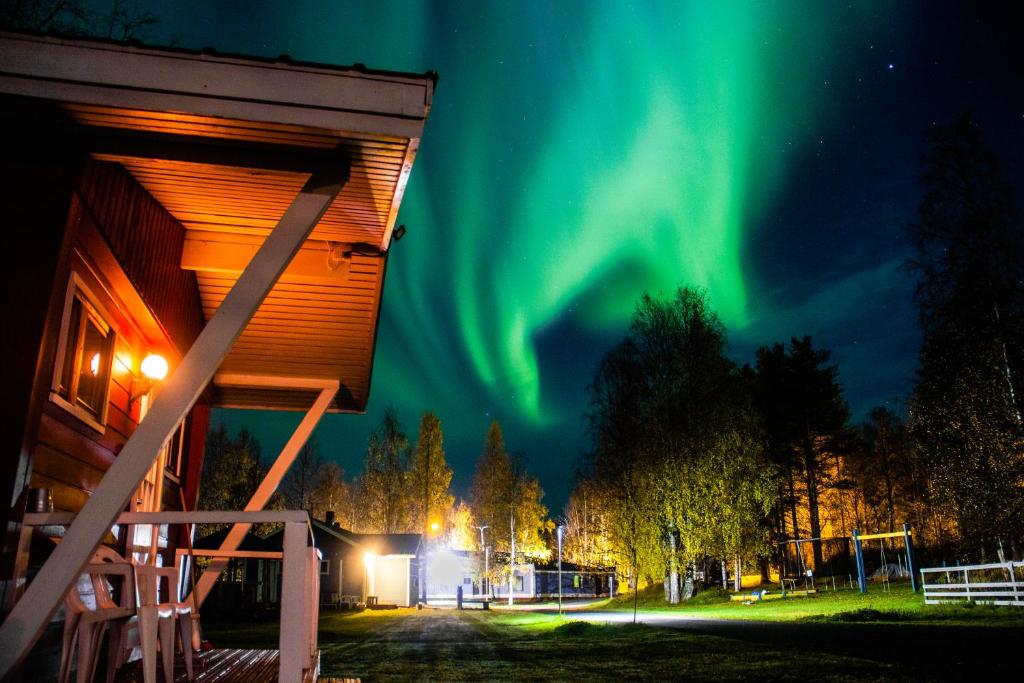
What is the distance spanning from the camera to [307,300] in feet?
24.8

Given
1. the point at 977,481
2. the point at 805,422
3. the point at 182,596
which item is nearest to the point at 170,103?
the point at 182,596

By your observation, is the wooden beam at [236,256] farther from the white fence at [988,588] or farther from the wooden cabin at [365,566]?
the wooden cabin at [365,566]

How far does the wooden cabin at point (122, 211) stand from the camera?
11.7ft

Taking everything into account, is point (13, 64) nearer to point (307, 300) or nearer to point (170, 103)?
point (170, 103)

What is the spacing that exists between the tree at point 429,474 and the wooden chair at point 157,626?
45.0 m

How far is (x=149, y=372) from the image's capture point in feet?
21.9

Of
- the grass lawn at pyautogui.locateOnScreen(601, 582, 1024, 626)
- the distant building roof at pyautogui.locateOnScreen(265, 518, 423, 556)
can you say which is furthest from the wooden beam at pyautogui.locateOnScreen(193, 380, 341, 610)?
the distant building roof at pyautogui.locateOnScreen(265, 518, 423, 556)

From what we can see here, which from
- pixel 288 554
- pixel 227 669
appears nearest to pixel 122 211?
pixel 288 554

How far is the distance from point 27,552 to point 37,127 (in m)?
2.28

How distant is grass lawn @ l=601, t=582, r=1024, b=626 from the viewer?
49.5 feet

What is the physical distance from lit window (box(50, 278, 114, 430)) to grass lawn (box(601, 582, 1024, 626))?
1503 centimetres

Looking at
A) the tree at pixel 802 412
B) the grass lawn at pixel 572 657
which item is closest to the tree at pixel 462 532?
the tree at pixel 802 412

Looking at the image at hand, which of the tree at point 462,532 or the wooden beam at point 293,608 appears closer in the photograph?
the wooden beam at point 293,608

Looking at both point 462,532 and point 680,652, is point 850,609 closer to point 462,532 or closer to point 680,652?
point 680,652
